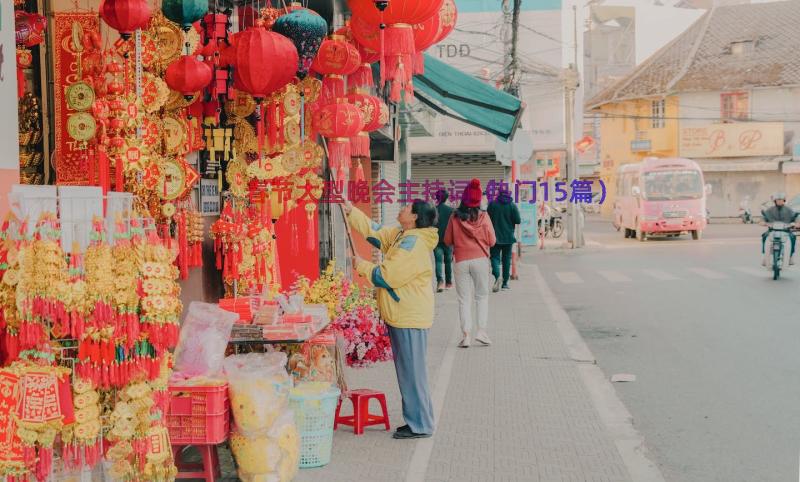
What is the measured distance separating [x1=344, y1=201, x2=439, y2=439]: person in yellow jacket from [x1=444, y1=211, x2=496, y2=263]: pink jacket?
174 inches

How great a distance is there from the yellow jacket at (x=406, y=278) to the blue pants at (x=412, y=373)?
0.09 metres

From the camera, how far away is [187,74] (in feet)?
23.3

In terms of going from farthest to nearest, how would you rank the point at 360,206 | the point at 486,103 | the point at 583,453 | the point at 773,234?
the point at 773,234
the point at 360,206
the point at 486,103
the point at 583,453

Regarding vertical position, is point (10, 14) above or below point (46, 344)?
above

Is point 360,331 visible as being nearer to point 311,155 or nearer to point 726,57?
point 311,155

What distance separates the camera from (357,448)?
278 inches

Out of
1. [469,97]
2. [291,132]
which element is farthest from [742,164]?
[291,132]

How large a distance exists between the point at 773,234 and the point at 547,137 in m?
20.4

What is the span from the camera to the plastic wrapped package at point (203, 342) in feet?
19.8

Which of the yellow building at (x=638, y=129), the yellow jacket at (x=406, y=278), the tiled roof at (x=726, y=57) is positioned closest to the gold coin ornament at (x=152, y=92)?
the yellow jacket at (x=406, y=278)

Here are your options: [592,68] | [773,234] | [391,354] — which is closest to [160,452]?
[391,354]

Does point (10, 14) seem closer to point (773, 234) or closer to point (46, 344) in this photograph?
point (46, 344)

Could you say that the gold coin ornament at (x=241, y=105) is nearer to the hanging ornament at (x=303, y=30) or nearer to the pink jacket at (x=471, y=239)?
the hanging ornament at (x=303, y=30)

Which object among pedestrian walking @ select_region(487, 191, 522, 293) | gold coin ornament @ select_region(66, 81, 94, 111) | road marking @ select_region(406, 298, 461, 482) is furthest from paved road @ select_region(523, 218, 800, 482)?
gold coin ornament @ select_region(66, 81, 94, 111)
